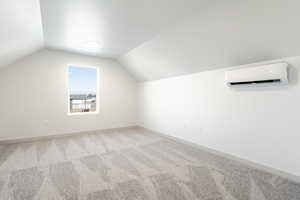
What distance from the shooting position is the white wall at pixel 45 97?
11.8ft

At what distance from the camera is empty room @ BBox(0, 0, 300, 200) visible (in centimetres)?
187

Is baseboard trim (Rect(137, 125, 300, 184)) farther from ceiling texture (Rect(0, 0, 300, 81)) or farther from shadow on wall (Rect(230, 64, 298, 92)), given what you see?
ceiling texture (Rect(0, 0, 300, 81))

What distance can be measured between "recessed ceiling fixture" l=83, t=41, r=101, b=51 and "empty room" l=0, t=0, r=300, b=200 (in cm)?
3

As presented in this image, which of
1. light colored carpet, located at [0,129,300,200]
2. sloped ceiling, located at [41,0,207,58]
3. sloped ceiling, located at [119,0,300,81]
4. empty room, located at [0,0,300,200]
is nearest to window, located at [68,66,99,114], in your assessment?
empty room, located at [0,0,300,200]

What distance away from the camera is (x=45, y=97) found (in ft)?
13.0

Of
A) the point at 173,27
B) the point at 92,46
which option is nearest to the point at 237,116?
the point at 173,27

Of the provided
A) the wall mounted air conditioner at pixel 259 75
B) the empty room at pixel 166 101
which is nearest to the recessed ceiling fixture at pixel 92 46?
the empty room at pixel 166 101

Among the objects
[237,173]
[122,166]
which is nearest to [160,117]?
[122,166]

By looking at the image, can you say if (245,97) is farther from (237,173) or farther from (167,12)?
(167,12)

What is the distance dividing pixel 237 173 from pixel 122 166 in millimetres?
1808

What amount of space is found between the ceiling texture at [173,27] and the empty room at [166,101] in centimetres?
2

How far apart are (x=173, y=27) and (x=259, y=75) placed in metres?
1.57

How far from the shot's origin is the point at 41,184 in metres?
1.95

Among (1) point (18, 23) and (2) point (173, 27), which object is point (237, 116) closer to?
(2) point (173, 27)
